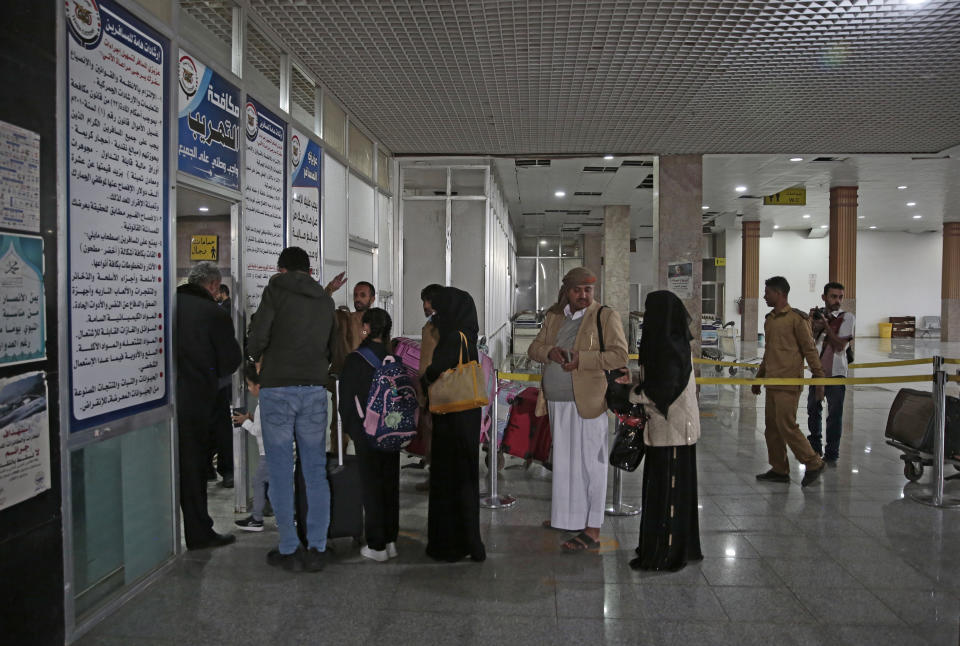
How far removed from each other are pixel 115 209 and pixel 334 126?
3.64 metres

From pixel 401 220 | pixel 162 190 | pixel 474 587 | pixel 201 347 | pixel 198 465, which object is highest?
pixel 401 220

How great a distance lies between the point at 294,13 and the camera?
4.66 meters

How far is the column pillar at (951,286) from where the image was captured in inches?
938

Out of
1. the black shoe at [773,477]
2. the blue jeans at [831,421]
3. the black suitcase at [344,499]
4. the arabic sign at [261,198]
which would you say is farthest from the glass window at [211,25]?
the blue jeans at [831,421]

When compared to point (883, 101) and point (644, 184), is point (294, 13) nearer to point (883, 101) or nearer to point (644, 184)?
point (883, 101)

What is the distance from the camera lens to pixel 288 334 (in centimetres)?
369

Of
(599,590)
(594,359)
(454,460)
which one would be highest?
(594,359)

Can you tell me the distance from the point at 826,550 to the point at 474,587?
7.28 ft

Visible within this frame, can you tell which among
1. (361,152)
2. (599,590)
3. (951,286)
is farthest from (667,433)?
(951,286)

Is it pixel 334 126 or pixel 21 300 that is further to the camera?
pixel 334 126

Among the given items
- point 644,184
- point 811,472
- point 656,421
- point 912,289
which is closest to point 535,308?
point 644,184

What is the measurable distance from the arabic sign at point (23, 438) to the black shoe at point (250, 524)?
5.89ft

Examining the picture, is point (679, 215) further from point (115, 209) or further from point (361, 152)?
point (115, 209)

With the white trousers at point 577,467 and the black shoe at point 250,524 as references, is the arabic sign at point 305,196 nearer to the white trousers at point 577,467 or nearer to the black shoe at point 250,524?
the black shoe at point 250,524
